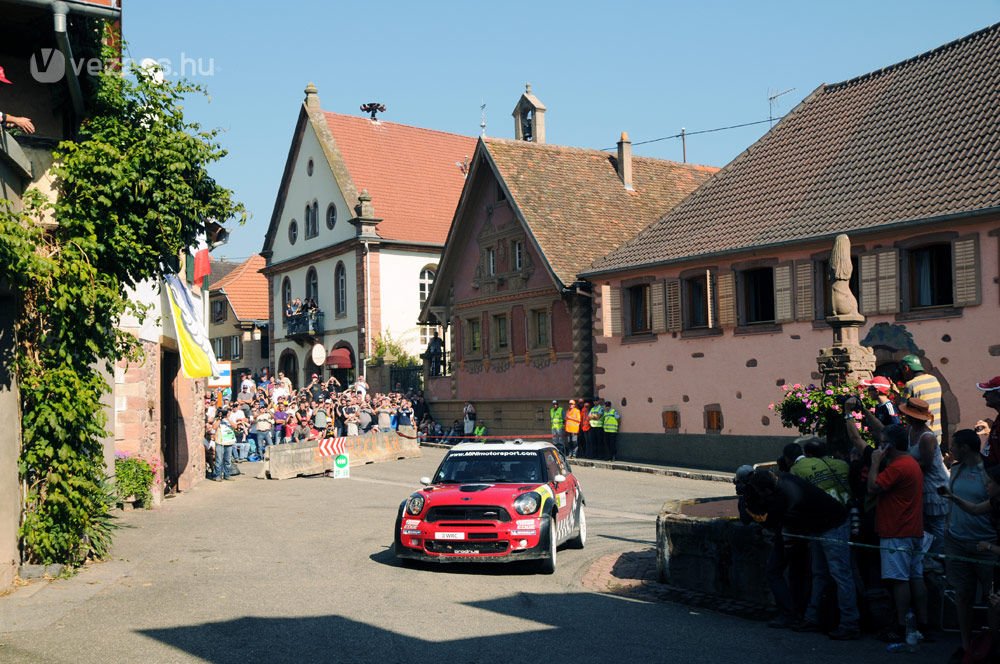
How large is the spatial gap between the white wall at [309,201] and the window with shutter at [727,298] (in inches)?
1016

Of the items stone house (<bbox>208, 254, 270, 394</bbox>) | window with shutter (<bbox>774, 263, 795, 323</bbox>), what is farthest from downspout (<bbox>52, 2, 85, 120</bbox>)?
stone house (<bbox>208, 254, 270, 394</bbox>)

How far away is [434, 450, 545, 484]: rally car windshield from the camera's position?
49.0ft

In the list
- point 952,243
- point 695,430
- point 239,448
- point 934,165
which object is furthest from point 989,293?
point 239,448

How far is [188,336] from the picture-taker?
23438 millimetres

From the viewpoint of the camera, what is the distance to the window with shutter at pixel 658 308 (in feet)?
108

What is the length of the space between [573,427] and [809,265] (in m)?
9.95

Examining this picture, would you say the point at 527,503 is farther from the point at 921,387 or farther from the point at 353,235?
the point at 353,235

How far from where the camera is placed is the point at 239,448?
1308 inches

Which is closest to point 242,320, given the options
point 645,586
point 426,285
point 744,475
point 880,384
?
point 426,285

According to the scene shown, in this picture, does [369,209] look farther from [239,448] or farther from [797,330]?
[797,330]

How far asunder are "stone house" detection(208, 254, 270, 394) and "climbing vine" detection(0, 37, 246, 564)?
50822mm

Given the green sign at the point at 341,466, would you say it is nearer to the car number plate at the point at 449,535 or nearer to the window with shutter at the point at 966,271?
the window with shutter at the point at 966,271

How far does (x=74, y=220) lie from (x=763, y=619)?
28.6 ft

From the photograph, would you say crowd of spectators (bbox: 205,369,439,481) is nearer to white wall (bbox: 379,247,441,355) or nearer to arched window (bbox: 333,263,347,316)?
white wall (bbox: 379,247,441,355)
